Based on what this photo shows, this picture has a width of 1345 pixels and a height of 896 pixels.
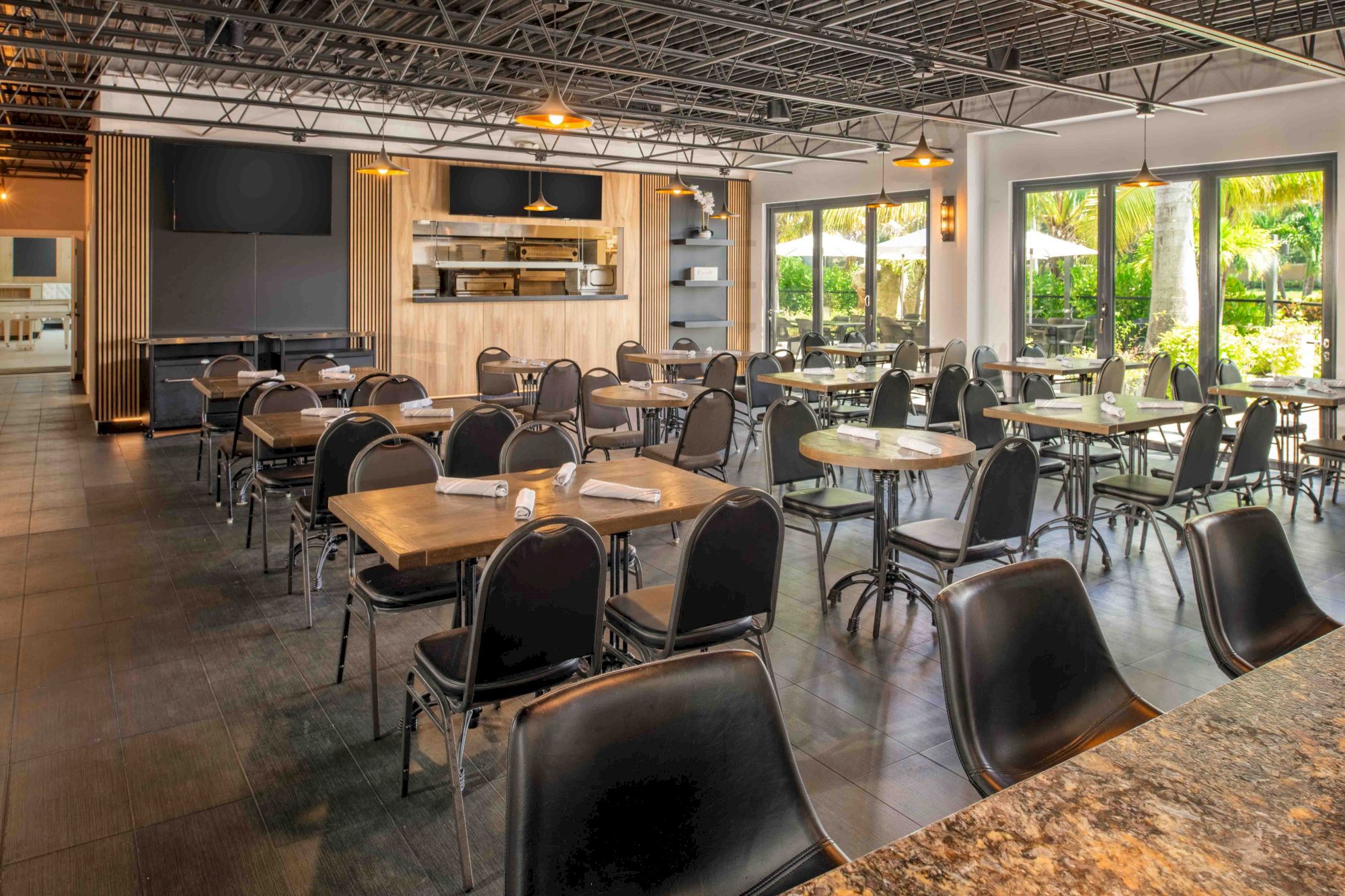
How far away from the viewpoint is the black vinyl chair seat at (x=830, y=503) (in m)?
5.02

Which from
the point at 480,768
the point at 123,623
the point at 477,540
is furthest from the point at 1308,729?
the point at 123,623

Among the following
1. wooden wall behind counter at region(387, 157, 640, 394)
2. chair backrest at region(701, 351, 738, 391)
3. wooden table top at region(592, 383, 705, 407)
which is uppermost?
wooden wall behind counter at region(387, 157, 640, 394)

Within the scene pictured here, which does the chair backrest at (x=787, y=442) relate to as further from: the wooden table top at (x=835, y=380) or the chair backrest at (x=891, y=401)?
the wooden table top at (x=835, y=380)

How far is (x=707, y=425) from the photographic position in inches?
250

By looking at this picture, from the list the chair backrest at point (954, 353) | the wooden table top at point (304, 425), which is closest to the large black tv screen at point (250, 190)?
the wooden table top at point (304, 425)

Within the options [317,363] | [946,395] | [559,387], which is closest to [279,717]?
[559,387]

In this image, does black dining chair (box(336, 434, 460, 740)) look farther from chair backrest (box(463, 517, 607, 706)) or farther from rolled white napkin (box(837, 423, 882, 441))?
rolled white napkin (box(837, 423, 882, 441))

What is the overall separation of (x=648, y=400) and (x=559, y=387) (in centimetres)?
171

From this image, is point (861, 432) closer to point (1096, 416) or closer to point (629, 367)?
point (1096, 416)

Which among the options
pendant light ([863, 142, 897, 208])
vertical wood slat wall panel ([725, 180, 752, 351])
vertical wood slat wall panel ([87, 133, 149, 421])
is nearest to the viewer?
vertical wood slat wall panel ([87, 133, 149, 421])

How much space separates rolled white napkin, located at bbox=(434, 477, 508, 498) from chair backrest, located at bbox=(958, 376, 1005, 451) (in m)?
3.66

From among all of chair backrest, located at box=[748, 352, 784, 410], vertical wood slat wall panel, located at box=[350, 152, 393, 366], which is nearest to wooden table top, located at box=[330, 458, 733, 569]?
chair backrest, located at box=[748, 352, 784, 410]

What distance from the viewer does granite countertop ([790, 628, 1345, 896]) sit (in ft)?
3.71

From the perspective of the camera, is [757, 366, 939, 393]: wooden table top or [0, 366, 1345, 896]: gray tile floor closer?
[0, 366, 1345, 896]: gray tile floor
